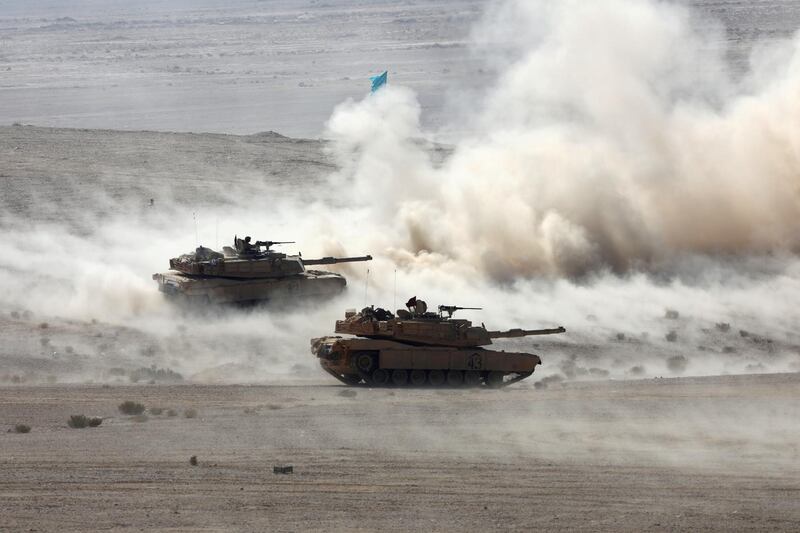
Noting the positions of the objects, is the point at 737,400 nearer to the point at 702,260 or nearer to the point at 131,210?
the point at 702,260

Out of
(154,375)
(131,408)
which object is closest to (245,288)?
(154,375)

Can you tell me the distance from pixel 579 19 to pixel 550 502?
1435 inches

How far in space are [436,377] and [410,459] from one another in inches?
351

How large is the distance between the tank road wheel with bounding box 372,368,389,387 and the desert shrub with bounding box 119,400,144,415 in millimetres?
6072

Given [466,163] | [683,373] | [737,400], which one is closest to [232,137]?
[466,163]

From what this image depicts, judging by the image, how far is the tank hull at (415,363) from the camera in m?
32.0

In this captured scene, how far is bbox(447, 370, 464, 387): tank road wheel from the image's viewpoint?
32.1 m

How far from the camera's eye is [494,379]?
32.3 metres

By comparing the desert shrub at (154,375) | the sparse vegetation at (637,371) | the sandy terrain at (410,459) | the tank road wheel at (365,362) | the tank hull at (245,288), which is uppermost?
the tank hull at (245,288)

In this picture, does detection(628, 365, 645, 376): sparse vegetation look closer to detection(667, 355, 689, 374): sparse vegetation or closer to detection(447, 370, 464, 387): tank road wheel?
detection(667, 355, 689, 374): sparse vegetation

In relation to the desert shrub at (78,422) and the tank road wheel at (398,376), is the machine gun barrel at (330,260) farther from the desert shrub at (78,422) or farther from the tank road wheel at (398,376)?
the desert shrub at (78,422)

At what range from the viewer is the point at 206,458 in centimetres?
2328

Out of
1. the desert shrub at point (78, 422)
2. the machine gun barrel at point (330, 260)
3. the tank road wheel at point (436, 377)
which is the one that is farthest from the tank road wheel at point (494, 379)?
the machine gun barrel at point (330, 260)

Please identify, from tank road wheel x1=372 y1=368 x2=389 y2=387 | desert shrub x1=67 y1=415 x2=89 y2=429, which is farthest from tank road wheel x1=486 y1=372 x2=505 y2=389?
desert shrub x1=67 y1=415 x2=89 y2=429
